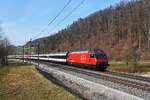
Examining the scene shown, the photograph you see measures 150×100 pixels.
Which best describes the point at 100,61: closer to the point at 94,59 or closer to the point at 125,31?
the point at 94,59

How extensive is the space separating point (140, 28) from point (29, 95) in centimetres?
6639

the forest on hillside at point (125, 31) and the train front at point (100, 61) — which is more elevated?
the forest on hillside at point (125, 31)

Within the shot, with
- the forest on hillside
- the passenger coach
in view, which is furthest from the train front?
the forest on hillside

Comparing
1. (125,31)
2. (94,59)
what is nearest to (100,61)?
(94,59)

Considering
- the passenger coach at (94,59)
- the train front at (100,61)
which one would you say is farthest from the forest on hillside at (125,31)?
the train front at (100,61)

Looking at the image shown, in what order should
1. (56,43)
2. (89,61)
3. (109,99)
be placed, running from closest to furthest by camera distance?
(109,99) < (89,61) < (56,43)

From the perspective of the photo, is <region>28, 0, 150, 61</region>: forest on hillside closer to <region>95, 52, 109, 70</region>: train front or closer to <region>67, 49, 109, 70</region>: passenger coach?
<region>67, 49, 109, 70</region>: passenger coach

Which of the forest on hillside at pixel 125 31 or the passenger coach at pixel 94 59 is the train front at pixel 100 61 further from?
the forest on hillside at pixel 125 31

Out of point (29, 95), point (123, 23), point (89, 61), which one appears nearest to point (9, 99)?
point (29, 95)

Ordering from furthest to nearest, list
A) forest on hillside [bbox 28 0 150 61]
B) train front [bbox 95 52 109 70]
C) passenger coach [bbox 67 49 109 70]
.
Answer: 1. forest on hillside [bbox 28 0 150 61]
2. passenger coach [bbox 67 49 109 70]
3. train front [bbox 95 52 109 70]

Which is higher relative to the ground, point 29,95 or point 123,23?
point 123,23

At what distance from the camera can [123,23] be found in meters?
80.8

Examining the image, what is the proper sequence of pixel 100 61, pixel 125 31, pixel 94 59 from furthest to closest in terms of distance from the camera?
pixel 125 31 < pixel 94 59 < pixel 100 61

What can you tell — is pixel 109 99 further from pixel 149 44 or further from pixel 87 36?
pixel 87 36
